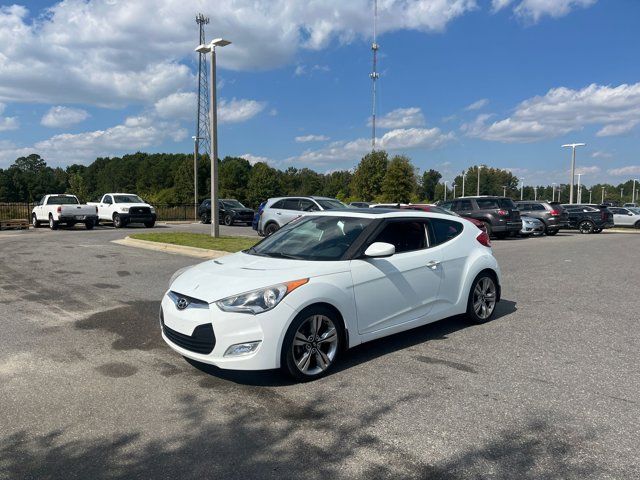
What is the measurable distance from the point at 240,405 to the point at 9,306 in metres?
5.20

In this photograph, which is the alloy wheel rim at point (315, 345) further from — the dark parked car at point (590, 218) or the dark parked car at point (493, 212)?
the dark parked car at point (590, 218)

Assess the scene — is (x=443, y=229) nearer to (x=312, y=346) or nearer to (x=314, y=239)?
(x=314, y=239)

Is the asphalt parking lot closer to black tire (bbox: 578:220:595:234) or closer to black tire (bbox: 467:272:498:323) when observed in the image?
black tire (bbox: 467:272:498:323)

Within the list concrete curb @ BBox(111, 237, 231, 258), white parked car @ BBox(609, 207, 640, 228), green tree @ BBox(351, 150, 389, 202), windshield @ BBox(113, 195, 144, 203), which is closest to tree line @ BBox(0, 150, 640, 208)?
green tree @ BBox(351, 150, 389, 202)

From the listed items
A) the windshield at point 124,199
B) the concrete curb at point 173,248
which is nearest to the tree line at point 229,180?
the windshield at point 124,199

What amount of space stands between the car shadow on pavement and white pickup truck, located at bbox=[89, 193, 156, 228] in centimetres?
2314

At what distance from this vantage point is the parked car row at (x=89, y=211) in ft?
81.3

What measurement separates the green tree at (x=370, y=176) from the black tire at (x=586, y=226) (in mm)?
26582

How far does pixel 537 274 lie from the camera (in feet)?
35.1

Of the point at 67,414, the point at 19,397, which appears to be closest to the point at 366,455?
the point at 67,414

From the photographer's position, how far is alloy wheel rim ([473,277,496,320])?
631cm

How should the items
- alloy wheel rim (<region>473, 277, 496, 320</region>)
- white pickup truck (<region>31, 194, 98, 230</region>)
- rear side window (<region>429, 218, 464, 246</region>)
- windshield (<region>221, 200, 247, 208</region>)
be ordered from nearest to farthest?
1. rear side window (<region>429, 218, 464, 246</region>)
2. alloy wheel rim (<region>473, 277, 496, 320</region>)
3. white pickup truck (<region>31, 194, 98, 230</region>)
4. windshield (<region>221, 200, 247, 208</region>)

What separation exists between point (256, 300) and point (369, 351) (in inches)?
64.7

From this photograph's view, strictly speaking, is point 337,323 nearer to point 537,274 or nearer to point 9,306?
point 9,306
